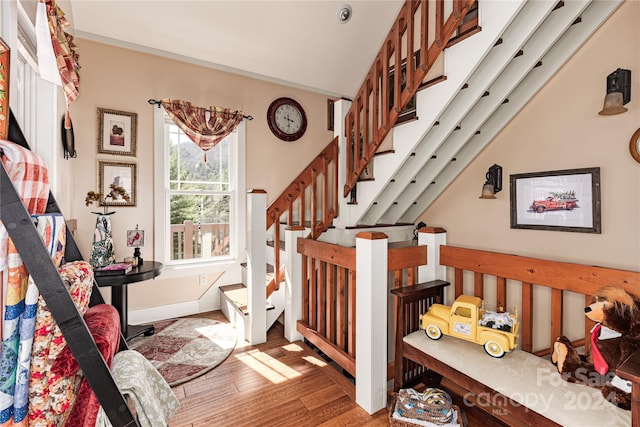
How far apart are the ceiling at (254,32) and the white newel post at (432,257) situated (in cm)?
260

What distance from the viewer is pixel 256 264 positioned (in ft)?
8.62

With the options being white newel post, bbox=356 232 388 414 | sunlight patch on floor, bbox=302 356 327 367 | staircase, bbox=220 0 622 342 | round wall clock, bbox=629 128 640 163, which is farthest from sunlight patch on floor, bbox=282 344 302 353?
round wall clock, bbox=629 128 640 163

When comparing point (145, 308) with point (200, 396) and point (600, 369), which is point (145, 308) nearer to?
point (200, 396)

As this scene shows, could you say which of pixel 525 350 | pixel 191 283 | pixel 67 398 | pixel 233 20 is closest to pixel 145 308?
pixel 191 283

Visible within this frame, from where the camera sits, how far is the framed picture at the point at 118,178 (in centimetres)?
294

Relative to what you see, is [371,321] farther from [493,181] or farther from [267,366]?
[493,181]

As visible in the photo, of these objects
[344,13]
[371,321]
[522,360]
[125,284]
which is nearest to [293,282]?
[371,321]

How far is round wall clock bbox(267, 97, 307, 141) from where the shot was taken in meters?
3.85

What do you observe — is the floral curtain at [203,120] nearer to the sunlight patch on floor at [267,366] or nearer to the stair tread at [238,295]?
the stair tread at [238,295]

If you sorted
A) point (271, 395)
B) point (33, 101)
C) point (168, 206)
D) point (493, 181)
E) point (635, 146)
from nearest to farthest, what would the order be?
point (33, 101), point (635, 146), point (271, 395), point (493, 181), point (168, 206)

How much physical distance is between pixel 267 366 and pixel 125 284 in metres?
1.29

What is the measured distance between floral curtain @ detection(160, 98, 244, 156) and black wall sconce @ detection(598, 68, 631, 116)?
317 centimetres

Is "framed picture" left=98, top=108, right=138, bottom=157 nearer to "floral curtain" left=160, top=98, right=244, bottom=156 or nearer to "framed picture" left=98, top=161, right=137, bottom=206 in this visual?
"framed picture" left=98, top=161, right=137, bottom=206

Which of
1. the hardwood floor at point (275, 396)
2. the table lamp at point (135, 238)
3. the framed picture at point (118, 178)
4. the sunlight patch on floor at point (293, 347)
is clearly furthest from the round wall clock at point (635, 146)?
the framed picture at point (118, 178)
